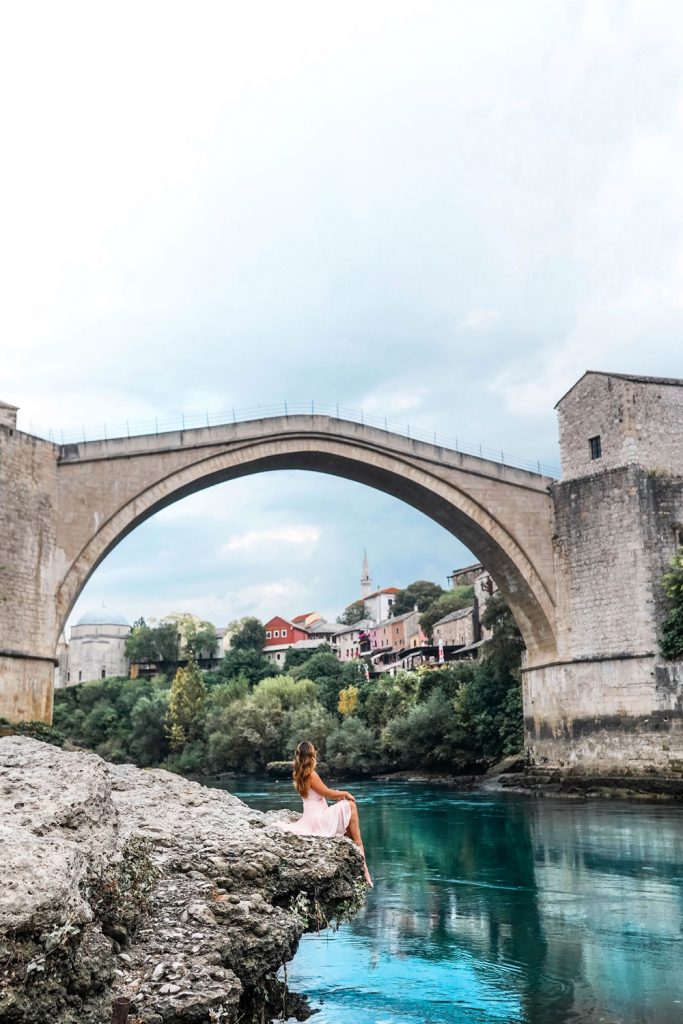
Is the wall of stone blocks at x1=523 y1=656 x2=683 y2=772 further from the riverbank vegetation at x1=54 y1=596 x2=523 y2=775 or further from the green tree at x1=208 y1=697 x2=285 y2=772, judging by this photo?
the green tree at x1=208 y1=697 x2=285 y2=772

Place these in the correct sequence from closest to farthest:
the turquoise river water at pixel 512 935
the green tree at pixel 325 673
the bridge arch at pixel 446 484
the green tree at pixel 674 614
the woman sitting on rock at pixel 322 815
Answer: the turquoise river water at pixel 512 935, the woman sitting on rock at pixel 322 815, the green tree at pixel 674 614, the bridge arch at pixel 446 484, the green tree at pixel 325 673

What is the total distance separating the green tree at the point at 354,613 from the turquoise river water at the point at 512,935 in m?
70.6

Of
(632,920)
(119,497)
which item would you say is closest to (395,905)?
(632,920)

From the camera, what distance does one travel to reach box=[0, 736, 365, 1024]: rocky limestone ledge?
276cm

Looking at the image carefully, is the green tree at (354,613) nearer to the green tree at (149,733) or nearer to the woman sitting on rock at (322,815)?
the green tree at (149,733)

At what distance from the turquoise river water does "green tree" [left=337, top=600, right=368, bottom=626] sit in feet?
232

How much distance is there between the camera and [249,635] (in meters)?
67.2

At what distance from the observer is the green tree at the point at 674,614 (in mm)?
17484

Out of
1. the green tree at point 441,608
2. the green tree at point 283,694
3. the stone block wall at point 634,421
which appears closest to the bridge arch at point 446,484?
the stone block wall at point 634,421

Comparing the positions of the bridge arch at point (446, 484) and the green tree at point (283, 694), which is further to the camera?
the green tree at point (283, 694)

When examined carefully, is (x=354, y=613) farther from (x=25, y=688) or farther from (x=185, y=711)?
(x=25, y=688)

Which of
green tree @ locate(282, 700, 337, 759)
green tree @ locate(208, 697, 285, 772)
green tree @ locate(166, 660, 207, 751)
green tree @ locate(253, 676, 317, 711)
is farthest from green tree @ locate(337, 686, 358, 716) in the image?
green tree @ locate(166, 660, 207, 751)

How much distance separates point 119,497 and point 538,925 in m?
13.0

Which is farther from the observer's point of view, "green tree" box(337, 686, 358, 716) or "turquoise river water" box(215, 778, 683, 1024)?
"green tree" box(337, 686, 358, 716)
